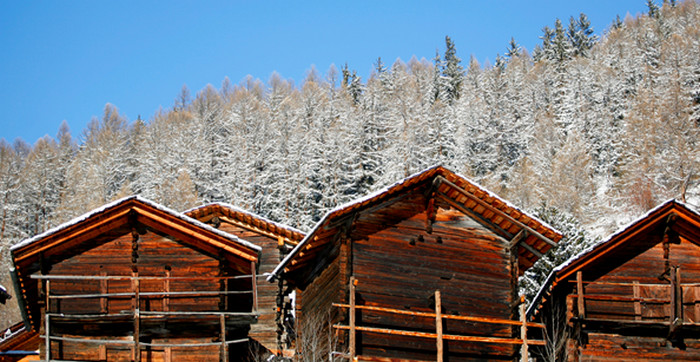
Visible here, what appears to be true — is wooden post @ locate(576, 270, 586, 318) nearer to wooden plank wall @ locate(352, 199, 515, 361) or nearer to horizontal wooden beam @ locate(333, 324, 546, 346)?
wooden plank wall @ locate(352, 199, 515, 361)

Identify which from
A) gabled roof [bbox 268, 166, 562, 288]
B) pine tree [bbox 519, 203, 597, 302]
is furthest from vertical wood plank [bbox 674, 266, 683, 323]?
pine tree [bbox 519, 203, 597, 302]

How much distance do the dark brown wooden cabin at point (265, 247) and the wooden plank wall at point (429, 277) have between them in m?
9.45

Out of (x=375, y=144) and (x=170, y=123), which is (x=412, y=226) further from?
(x=170, y=123)

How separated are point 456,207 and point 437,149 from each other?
5281cm

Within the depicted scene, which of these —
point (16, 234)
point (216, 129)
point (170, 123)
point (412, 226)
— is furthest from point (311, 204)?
point (170, 123)

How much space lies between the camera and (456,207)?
61.5ft

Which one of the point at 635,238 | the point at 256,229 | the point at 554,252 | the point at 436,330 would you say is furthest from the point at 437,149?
the point at 436,330

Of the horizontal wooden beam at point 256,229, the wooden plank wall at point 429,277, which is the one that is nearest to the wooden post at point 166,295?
the wooden plank wall at point 429,277

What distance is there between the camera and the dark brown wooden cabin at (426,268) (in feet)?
57.1

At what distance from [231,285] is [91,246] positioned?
4.48 metres

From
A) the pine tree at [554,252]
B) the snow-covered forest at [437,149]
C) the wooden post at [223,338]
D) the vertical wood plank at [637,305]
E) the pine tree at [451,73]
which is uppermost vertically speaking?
the pine tree at [451,73]

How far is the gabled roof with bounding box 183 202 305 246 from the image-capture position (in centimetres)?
2723

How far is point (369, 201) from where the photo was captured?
17594 mm

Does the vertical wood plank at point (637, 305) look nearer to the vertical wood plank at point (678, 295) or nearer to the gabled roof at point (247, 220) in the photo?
the vertical wood plank at point (678, 295)
